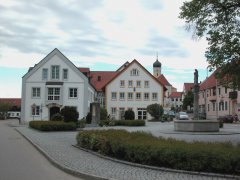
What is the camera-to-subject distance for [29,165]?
15117 mm

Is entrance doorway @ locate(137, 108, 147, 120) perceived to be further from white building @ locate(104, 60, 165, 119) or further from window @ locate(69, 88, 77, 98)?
window @ locate(69, 88, 77, 98)

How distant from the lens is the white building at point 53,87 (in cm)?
7512

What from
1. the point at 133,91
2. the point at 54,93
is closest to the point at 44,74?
the point at 54,93

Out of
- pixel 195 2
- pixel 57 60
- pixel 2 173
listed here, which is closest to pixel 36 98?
pixel 57 60

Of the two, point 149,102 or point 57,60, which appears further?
point 149,102

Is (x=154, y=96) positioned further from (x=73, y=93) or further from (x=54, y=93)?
(x=54, y=93)

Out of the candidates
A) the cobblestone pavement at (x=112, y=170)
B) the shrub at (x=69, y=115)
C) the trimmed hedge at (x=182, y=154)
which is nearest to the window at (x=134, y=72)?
the shrub at (x=69, y=115)

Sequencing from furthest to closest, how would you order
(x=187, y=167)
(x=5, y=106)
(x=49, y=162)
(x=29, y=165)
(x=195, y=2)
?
(x=5, y=106) < (x=195, y=2) < (x=49, y=162) < (x=29, y=165) < (x=187, y=167)

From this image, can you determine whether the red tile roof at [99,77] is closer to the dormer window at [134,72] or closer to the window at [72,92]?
the dormer window at [134,72]

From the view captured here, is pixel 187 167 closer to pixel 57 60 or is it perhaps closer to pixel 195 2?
pixel 195 2

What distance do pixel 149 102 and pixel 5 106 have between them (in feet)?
185

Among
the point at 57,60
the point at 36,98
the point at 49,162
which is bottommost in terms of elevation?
the point at 49,162

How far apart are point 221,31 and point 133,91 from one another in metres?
71.2

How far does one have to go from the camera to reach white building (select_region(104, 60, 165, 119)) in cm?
9175
